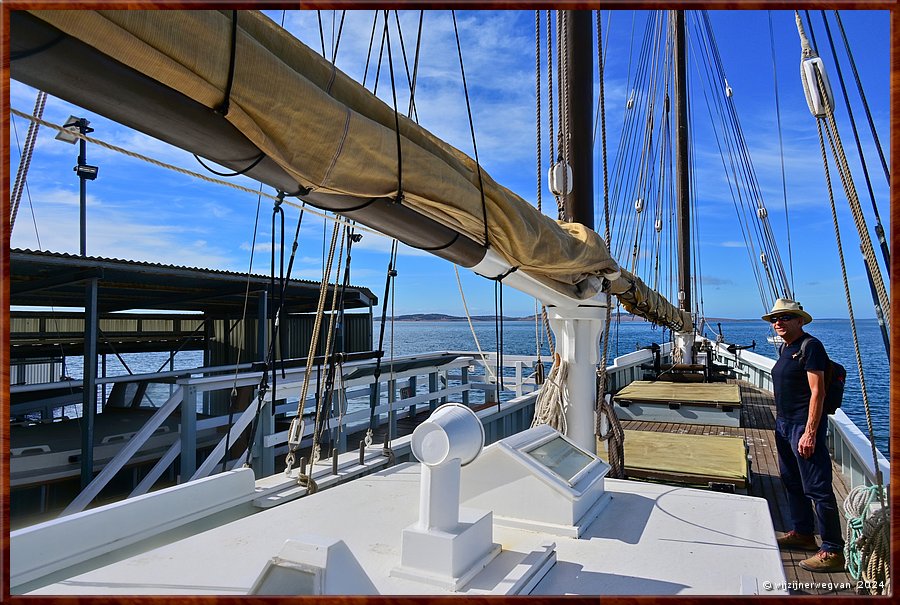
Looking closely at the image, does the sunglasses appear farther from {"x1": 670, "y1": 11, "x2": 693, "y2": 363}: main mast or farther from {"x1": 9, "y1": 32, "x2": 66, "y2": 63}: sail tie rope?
{"x1": 670, "y1": 11, "x2": 693, "y2": 363}: main mast

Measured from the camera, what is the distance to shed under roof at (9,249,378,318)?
21.0ft

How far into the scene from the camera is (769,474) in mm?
6055

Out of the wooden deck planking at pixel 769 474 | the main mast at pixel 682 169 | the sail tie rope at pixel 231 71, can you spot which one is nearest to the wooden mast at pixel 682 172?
A: the main mast at pixel 682 169

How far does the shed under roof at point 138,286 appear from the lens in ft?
21.0

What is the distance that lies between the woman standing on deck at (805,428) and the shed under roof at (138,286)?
417 cm

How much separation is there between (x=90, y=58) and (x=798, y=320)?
160 inches

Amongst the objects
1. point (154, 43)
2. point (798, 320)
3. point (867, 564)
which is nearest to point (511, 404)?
point (798, 320)

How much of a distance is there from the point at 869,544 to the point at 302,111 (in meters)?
2.63

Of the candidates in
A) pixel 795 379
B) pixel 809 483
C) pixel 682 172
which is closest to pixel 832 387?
pixel 795 379

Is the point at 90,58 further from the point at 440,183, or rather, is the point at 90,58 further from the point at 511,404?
the point at 511,404

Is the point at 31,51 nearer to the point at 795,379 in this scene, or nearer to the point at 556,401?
the point at 556,401

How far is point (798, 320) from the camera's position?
3801mm

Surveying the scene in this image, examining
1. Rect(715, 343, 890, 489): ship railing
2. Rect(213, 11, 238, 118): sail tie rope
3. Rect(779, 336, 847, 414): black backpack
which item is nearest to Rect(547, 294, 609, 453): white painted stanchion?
Rect(779, 336, 847, 414): black backpack

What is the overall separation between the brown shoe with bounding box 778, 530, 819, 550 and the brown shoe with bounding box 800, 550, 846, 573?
15.6 inches
